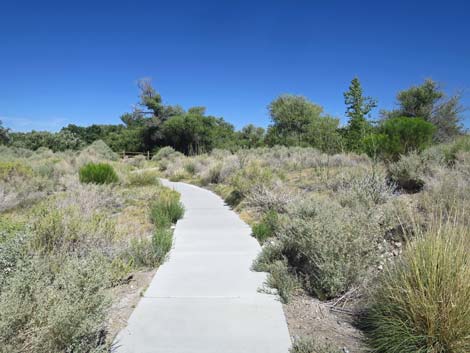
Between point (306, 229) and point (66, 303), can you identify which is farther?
point (306, 229)

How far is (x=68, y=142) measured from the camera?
39.2 meters

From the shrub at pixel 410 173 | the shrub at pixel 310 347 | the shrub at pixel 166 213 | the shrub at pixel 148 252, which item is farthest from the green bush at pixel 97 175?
the shrub at pixel 310 347

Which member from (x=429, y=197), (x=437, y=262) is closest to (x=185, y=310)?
(x=437, y=262)

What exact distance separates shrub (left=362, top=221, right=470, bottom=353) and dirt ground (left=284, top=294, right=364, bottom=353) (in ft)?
0.63

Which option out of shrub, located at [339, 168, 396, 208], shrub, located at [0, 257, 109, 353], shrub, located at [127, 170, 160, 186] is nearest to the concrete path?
shrub, located at [0, 257, 109, 353]

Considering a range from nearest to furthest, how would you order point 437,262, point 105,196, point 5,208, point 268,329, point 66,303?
point 66,303, point 437,262, point 268,329, point 5,208, point 105,196

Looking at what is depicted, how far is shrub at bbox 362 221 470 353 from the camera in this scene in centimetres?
225

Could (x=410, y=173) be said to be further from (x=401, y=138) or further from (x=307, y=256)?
(x=307, y=256)

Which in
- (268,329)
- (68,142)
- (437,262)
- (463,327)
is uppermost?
(68,142)

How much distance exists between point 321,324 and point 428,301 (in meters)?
1.08

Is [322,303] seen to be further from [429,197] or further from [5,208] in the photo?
[5,208]

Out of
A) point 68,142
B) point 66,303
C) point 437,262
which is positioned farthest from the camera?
point 68,142

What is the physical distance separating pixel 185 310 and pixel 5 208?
25.0 ft

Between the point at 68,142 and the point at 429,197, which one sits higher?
the point at 68,142
